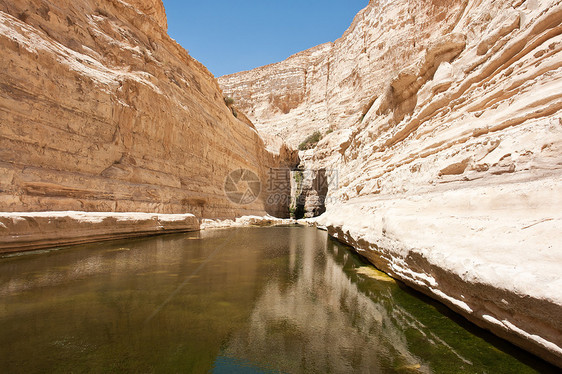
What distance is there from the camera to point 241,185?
1897 cm

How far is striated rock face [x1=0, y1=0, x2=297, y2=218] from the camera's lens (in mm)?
6473

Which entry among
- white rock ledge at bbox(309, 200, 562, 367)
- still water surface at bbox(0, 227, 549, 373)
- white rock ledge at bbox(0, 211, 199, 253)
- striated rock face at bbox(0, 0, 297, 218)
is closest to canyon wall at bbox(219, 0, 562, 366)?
white rock ledge at bbox(309, 200, 562, 367)

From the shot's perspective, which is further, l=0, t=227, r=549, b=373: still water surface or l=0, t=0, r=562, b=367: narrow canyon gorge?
l=0, t=0, r=562, b=367: narrow canyon gorge

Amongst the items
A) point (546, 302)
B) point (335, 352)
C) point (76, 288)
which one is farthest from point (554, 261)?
point (76, 288)

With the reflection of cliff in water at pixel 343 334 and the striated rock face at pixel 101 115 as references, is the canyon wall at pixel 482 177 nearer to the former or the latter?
the reflection of cliff in water at pixel 343 334

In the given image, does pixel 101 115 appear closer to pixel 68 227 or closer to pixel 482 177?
pixel 68 227

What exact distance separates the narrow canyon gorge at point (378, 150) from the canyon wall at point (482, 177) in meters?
0.02

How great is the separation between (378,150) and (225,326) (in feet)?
30.3

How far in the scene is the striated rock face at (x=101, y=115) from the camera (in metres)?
6.47

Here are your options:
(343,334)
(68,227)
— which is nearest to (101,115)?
(68,227)

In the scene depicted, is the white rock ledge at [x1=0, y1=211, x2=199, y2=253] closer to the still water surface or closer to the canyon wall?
the still water surface

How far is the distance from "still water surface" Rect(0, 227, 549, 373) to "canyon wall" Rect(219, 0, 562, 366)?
1.33ft

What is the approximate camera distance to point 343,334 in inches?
94.3

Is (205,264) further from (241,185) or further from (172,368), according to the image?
(241,185)
